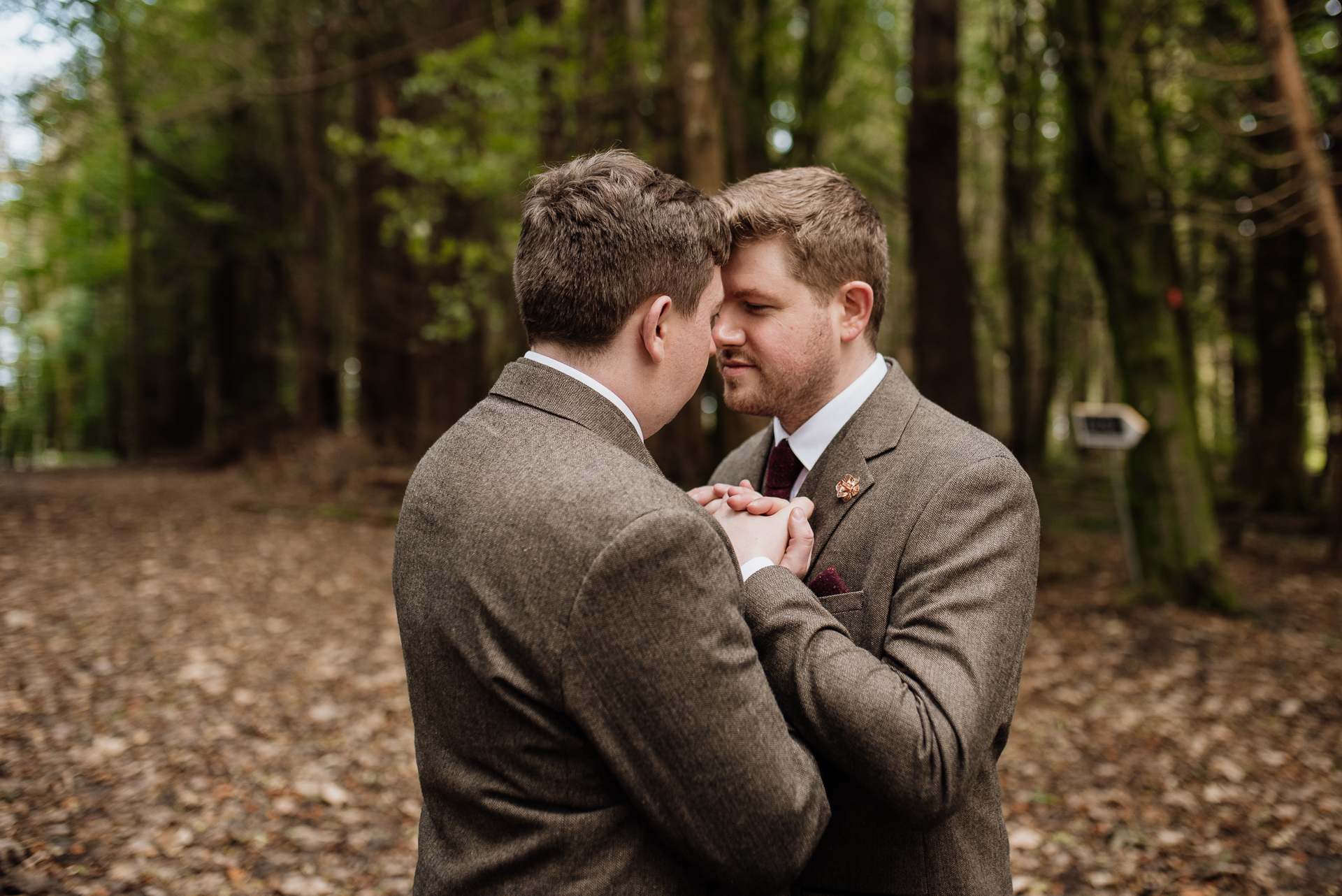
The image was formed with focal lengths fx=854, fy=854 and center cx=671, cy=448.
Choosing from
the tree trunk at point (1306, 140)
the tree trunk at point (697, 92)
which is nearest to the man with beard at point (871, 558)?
the tree trunk at point (697, 92)

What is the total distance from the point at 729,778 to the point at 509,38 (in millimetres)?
9097

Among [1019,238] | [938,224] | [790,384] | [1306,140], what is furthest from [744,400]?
[1019,238]

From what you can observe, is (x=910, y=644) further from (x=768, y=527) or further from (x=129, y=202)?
(x=129, y=202)

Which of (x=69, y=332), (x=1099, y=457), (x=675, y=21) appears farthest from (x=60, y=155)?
(x=69, y=332)

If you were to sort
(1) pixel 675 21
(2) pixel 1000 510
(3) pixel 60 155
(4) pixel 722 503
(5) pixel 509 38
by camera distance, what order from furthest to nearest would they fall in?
(3) pixel 60 155 < (5) pixel 509 38 < (1) pixel 675 21 < (4) pixel 722 503 < (2) pixel 1000 510

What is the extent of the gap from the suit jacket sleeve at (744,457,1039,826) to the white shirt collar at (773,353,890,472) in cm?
39

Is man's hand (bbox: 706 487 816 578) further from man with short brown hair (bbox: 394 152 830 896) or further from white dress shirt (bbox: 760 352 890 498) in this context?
white dress shirt (bbox: 760 352 890 498)

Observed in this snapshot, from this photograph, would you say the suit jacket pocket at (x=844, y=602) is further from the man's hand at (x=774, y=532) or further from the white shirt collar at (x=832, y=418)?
the white shirt collar at (x=832, y=418)

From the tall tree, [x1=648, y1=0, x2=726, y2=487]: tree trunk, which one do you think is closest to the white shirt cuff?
[x1=648, y1=0, x2=726, y2=487]: tree trunk

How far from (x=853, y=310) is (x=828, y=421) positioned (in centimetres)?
28

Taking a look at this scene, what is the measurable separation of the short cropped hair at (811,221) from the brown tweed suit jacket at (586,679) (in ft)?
2.38

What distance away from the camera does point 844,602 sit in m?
1.83

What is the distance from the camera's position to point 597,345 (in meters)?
1.62

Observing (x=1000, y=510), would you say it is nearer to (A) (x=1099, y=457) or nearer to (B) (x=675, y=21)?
(B) (x=675, y=21)
